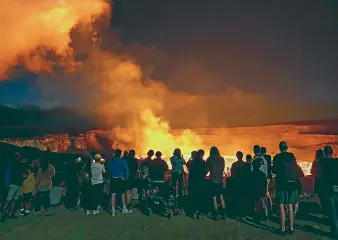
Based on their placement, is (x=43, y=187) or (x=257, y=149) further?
(x=43, y=187)

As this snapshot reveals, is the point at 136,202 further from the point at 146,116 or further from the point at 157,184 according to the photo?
the point at 146,116

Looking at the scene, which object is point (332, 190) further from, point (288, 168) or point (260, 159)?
point (260, 159)

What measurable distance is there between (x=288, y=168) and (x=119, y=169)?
4.97 metres

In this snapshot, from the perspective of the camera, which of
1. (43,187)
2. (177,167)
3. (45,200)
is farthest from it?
(177,167)

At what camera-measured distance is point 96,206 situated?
36.9 ft

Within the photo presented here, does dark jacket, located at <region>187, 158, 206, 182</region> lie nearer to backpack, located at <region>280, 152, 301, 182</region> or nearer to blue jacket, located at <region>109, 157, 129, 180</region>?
blue jacket, located at <region>109, 157, 129, 180</region>

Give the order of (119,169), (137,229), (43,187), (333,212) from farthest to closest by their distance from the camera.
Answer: (43,187), (119,169), (137,229), (333,212)

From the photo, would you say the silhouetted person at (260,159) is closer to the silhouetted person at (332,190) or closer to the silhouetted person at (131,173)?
the silhouetted person at (332,190)

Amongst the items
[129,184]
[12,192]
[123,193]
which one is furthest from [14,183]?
[129,184]

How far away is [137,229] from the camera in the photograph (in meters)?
9.61

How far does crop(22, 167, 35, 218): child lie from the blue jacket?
254 centimetres

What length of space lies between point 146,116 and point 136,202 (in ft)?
42.5

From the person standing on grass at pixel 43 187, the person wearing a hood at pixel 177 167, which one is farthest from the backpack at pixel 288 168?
the person standing on grass at pixel 43 187

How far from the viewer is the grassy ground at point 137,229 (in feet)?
29.7
